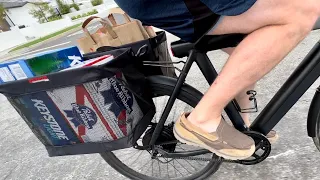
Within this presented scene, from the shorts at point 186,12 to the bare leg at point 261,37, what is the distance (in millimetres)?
53

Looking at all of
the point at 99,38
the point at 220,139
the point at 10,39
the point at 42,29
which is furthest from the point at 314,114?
the point at 42,29

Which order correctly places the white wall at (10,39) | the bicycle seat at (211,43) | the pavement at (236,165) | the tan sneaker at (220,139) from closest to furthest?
the bicycle seat at (211,43) < the tan sneaker at (220,139) < the pavement at (236,165) < the white wall at (10,39)

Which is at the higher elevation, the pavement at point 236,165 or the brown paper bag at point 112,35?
the brown paper bag at point 112,35

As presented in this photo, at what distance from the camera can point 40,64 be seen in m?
1.19

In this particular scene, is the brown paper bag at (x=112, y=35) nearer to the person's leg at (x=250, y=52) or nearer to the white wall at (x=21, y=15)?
the person's leg at (x=250, y=52)

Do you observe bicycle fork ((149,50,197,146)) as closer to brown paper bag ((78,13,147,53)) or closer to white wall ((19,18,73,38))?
brown paper bag ((78,13,147,53))

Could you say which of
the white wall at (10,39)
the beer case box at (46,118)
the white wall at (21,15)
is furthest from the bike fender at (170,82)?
the white wall at (21,15)

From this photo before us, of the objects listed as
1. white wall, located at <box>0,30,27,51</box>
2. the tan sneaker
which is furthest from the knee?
white wall, located at <box>0,30,27,51</box>

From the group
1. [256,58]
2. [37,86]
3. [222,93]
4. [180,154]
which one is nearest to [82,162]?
[180,154]

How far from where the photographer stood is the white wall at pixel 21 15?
134 feet

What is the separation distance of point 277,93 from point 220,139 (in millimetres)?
377

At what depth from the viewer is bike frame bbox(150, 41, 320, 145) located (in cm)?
113

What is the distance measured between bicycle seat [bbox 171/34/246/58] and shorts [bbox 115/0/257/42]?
0.18ft

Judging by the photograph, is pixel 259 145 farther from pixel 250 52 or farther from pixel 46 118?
pixel 46 118
